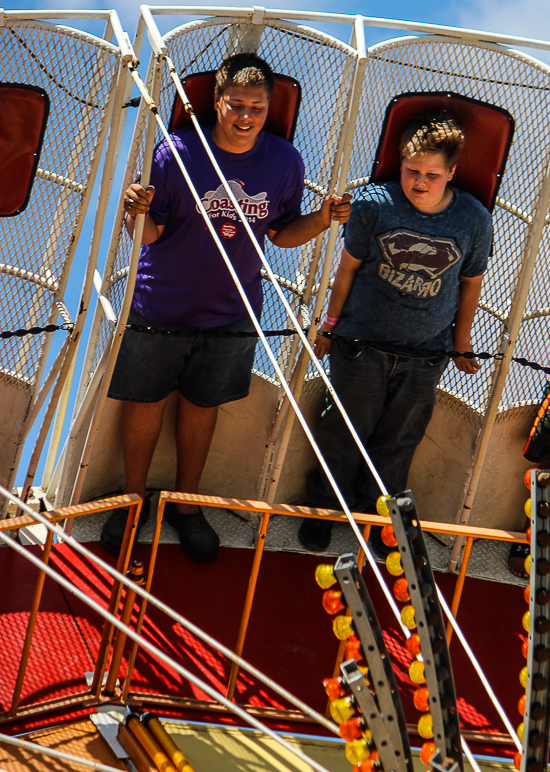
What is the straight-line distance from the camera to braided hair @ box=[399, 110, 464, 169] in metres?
3.02

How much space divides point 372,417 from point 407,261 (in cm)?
69

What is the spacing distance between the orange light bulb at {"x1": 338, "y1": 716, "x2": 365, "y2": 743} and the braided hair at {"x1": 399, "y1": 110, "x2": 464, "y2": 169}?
1.98m

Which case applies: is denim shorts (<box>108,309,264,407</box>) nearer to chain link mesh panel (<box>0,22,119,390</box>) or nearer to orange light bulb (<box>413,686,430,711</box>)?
chain link mesh panel (<box>0,22,119,390</box>)

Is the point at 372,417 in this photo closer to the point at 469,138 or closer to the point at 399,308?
the point at 399,308

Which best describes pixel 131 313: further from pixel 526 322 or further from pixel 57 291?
pixel 526 322

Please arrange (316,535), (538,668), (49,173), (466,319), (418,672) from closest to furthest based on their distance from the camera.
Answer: (538,668) → (418,672) → (49,173) → (466,319) → (316,535)

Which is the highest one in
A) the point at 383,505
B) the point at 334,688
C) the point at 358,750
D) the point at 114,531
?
the point at 383,505

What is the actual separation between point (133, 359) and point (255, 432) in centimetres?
77

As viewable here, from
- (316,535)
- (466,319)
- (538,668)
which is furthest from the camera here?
(316,535)

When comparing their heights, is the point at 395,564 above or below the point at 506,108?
below

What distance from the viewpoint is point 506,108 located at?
10.8 ft

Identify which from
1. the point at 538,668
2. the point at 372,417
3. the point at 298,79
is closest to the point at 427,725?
the point at 538,668

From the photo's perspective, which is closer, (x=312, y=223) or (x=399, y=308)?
(x=312, y=223)

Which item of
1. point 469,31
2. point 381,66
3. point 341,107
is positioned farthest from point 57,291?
point 469,31
